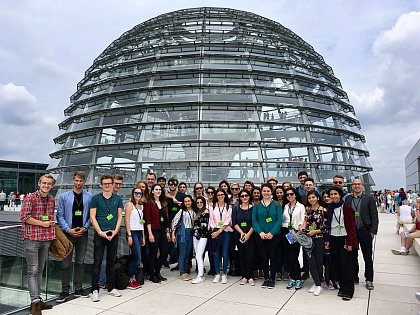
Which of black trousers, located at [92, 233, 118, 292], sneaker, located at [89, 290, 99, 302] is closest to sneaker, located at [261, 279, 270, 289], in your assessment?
black trousers, located at [92, 233, 118, 292]

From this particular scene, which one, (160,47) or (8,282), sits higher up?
(160,47)

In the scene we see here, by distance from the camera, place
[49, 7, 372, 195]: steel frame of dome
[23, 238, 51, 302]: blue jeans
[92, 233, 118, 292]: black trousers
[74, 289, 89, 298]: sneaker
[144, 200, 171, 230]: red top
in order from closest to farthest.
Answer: [23, 238, 51, 302]: blue jeans, [92, 233, 118, 292]: black trousers, [74, 289, 89, 298]: sneaker, [144, 200, 171, 230]: red top, [49, 7, 372, 195]: steel frame of dome

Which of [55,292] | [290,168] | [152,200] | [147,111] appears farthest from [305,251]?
[147,111]

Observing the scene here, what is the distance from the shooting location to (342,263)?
19.9 feet

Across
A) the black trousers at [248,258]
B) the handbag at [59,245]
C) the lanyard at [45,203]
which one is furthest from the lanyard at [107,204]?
the black trousers at [248,258]

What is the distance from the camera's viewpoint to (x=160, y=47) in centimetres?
1700

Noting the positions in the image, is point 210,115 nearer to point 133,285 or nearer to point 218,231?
point 218,231

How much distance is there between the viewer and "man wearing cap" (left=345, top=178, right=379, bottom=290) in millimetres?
6426

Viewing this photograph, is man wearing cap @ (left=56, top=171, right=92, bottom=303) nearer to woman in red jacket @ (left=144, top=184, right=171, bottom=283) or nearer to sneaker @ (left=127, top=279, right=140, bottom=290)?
sneaker @ (left=127, top=279, right=140, bottom=290)

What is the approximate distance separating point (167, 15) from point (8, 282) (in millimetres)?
18865

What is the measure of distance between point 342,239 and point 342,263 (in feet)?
1.39

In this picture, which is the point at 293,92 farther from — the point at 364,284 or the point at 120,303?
the point at 120,303

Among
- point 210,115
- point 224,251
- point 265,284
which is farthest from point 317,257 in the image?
point 210,115

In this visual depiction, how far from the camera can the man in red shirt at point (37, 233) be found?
16.8 ft
